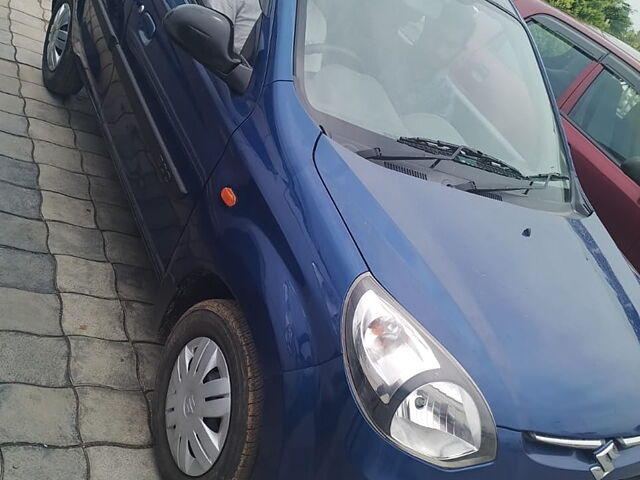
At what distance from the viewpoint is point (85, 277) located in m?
2.97

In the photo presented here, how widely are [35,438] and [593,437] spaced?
1.66m

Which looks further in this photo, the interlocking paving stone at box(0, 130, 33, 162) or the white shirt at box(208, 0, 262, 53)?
the interlocking paving stone at box(0, 130, 33, 162)

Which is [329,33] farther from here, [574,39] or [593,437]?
[574,39]

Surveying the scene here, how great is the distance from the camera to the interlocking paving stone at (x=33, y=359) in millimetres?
2361

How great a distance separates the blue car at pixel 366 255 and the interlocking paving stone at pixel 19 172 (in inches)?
24.8

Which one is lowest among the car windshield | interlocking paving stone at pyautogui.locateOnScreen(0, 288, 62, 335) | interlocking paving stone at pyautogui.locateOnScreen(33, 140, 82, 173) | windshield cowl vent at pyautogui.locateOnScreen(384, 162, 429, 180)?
interlocking paving stone at pyautogui.locateOnScreen(33, 140, 82, 173)

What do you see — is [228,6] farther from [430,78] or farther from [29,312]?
[29,312]

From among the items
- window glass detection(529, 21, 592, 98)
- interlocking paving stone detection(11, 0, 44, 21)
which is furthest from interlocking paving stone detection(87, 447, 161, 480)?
interlocking paving stone detection(11, 0, 44, 21)

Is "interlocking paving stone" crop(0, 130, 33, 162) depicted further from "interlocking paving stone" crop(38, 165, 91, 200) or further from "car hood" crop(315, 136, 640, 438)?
"car hood" crop(315, 136, 640, 438)

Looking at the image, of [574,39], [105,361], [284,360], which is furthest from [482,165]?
[574,39]

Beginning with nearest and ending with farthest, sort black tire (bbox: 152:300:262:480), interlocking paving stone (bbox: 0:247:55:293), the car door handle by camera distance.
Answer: black tire (bbox: 152:300:262:480), interlocking paving stone (bbox: 0:247:55:293), the car door handle

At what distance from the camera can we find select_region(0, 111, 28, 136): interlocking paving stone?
3.77m

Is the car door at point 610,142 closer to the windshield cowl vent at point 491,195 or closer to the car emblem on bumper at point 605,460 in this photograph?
the windshield cowl vent at point 491,195

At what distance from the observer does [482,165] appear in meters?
2.49
